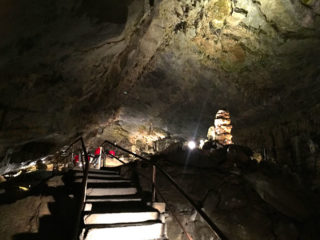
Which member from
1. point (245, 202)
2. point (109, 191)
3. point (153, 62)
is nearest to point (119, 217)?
point (109, 191)

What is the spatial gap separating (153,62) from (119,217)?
24.1 feet

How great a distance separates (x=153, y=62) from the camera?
9336 millimetres

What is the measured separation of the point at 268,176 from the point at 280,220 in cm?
121

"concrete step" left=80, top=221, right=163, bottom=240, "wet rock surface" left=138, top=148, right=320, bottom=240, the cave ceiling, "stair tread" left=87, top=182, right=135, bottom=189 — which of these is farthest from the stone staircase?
the cave ceiling

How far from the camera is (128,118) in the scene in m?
14.5

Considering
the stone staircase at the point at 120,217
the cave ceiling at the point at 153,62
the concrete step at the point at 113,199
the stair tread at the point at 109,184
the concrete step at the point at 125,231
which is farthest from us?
the stair tread at the point at 109,184

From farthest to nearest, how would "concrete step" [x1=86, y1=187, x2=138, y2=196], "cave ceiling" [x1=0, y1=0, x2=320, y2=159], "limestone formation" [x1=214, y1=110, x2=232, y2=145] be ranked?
"limestone formation" [x1=214, y1=110, x2=232, y2=145] → "concrete step" [x1=86, y1=187, x2=138, y2=196] → "cave ceiling" [x1=0, y1=0, x2=320, y2=159]

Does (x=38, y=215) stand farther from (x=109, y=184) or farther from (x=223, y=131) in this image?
(x=223, y=131)

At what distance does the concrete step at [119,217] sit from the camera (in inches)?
131

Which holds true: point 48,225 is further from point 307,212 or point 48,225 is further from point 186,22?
point 186,22

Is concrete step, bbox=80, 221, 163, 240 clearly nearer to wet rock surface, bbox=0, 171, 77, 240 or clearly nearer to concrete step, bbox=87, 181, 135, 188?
wet rock surface, bbox=0, 171, 77, 240

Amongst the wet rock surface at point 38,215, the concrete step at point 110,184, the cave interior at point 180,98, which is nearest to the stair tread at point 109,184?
the concrete step at point 110,184

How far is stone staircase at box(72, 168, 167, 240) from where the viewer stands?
3227 mm

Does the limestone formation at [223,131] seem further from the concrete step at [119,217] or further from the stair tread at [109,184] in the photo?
the concrete step at [119,217]
